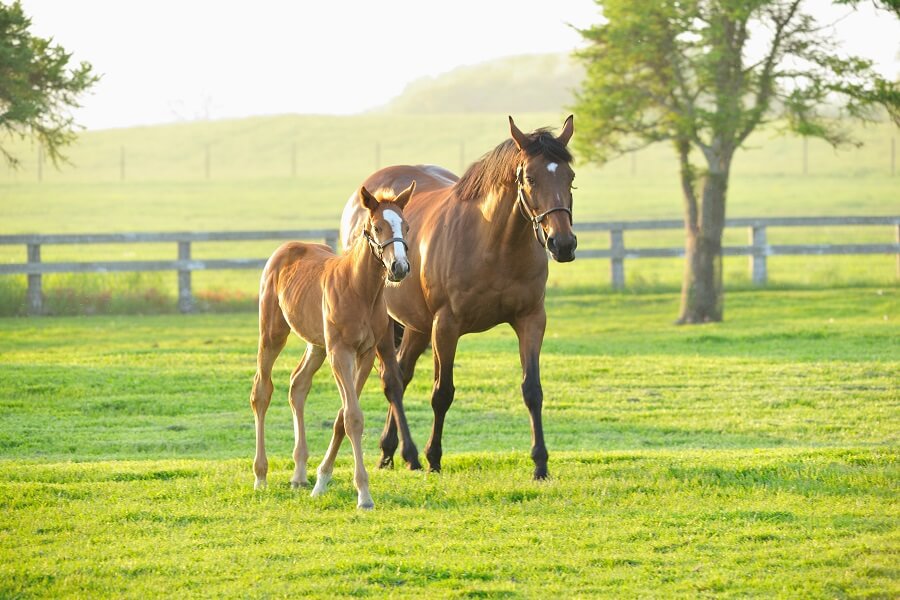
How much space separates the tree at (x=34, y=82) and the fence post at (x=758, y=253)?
13141 mm

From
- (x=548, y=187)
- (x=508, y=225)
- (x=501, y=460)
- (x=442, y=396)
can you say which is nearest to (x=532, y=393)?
(x=501, y=460)

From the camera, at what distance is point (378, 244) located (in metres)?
7.41

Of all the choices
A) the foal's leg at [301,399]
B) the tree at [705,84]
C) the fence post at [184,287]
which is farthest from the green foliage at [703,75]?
the foal's leg at [301,399]

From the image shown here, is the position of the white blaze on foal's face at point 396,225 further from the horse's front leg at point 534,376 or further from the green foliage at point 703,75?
the green foliage at point 703,75

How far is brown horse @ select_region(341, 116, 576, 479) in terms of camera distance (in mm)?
8352

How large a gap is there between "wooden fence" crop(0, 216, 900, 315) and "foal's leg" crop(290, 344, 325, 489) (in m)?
13.9

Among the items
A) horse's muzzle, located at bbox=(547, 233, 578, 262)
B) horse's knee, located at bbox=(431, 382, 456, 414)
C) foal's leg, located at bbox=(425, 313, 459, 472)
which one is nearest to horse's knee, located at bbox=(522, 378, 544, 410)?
foal's leg, located at bbox=(425, 313, 459, 472)

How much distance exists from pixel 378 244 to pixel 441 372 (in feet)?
6.77

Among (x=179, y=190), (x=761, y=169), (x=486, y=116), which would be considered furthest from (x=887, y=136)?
(x=179, y=190)

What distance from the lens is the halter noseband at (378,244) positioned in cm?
729

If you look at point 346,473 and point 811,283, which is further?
point 811,283

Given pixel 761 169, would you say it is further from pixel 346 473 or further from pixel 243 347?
pixel 346 473

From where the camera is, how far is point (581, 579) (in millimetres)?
5820

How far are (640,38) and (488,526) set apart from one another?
46.5 ft
